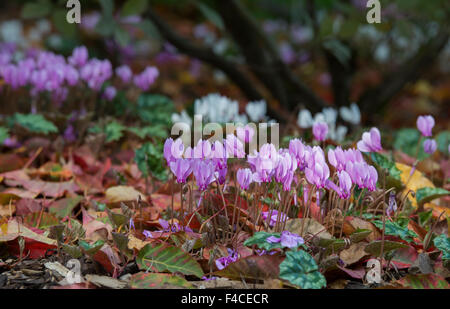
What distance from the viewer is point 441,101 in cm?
643

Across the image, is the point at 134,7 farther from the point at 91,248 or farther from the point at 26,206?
the point at 91,248

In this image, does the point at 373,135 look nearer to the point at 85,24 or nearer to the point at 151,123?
the point at 151,123

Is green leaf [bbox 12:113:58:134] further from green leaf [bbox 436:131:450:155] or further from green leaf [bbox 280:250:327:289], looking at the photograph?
green leaf [bbox 436:131:450:155]

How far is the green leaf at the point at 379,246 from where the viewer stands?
1602 mm

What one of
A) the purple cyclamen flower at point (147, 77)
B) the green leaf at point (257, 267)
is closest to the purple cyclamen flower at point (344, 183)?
the green leaf at point (257, 267)

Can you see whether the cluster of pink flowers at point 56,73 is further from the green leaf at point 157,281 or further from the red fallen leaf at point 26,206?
the green leaf at point 157,281

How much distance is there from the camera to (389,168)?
2.21 m

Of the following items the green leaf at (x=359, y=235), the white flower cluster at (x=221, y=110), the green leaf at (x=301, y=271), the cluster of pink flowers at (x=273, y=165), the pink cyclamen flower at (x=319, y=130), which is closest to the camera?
the green leaf at (x=301, y=271)

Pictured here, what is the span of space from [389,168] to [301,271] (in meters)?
0.87

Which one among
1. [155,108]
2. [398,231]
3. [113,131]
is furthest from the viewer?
[155,108]

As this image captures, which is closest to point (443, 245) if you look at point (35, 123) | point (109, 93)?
point (35, 123)

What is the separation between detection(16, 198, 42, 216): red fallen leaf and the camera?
213 centimetres

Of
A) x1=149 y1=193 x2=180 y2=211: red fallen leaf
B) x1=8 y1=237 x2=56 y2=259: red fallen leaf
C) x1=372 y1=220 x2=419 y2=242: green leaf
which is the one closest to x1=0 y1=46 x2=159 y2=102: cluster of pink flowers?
x1=149 y1=193 x2=180 y2=211: red fallen leaf

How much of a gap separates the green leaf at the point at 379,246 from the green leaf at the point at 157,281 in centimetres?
52
